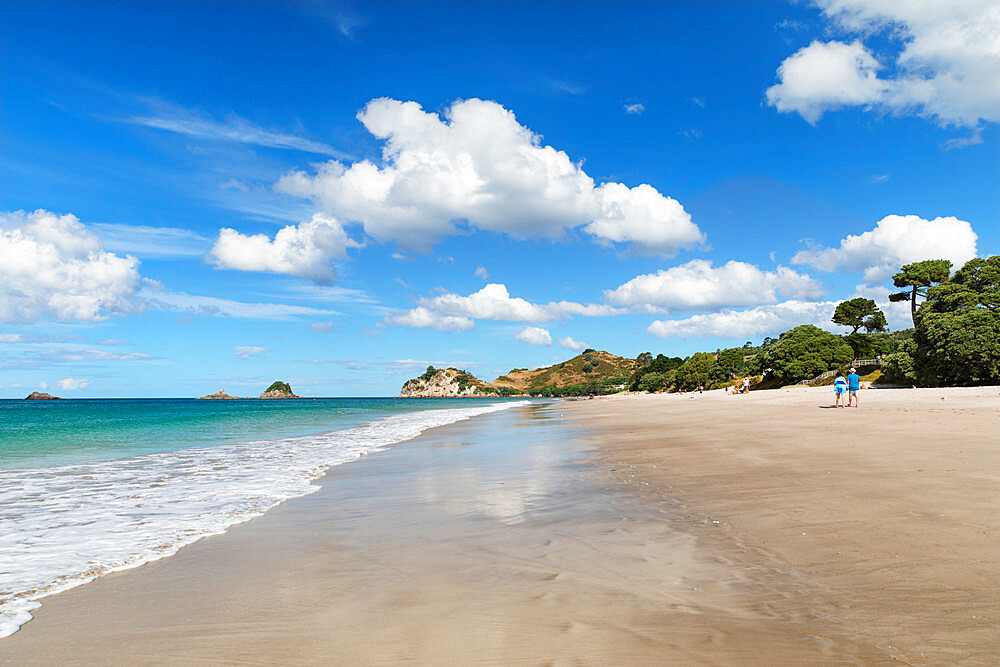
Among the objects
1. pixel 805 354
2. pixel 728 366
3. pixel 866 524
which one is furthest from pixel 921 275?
pixel 866 524

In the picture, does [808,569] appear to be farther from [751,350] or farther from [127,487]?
[751,350]

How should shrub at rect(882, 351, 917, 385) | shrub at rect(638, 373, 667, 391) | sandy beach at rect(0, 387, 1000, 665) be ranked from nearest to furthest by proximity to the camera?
sandy beach at rect(0, 387, 1000, 665), shrub at rect(882, 351, 917, 385), shrub at rect(638, 373, 667, 391)

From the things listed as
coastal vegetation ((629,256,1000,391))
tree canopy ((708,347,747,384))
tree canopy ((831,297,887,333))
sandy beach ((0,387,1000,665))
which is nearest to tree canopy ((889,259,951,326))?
coastal vegetation ((629,256,1000,391))

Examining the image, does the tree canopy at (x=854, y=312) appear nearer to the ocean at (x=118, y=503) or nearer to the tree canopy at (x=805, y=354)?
the tree canopy at (x=805, y=354)

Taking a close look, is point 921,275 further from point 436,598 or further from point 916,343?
point 436,598

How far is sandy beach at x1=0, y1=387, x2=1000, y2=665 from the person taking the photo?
363 centimetres

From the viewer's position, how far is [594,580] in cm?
489

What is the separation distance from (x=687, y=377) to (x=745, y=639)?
109 meters

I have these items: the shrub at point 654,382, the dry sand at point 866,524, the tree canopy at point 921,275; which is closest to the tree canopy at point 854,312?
the tree canopy at point 921,275

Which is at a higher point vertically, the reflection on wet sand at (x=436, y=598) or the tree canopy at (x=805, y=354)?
the tree canopy at (x=805, y=354)

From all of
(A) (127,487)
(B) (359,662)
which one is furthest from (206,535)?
(A) (127,487)

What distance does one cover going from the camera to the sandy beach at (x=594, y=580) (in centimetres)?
363

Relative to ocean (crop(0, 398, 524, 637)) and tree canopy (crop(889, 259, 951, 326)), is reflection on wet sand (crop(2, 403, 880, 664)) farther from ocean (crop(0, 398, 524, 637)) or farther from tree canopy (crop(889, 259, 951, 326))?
tree canopy (crop(889, 259, 951, 326))

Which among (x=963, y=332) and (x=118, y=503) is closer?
(x=118, y=503)
